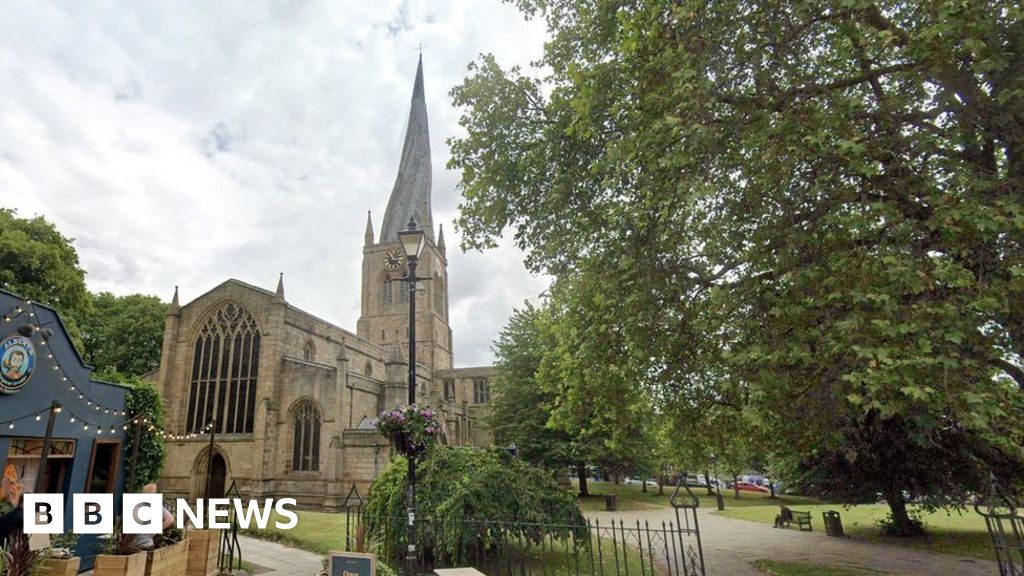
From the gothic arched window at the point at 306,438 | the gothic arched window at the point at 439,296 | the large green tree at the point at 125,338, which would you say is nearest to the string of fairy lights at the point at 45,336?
the gothic arched window at the point at 306,438

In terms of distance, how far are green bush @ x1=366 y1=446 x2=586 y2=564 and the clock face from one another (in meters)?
41.6

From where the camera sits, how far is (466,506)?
10.4 meters

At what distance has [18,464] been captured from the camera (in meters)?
10.1

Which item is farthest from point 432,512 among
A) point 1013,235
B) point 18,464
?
point 1013,235

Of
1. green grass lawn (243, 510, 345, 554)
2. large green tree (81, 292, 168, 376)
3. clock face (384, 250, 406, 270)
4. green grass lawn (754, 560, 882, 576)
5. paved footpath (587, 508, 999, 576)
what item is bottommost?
paved footpath (587, 508, 999, 576)

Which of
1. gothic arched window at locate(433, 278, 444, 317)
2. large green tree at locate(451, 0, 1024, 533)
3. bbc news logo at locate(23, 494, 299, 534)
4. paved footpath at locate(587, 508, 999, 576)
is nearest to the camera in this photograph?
large green tree at locate(451, 0, 1024, 533)

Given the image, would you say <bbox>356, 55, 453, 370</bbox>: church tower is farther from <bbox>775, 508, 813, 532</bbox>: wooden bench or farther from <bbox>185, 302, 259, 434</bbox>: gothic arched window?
<bbox>775, 508, 813, 532</bbox>: wooden bench

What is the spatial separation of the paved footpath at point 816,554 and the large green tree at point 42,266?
30.5m

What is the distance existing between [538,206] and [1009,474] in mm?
15493

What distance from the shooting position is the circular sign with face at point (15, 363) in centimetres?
942

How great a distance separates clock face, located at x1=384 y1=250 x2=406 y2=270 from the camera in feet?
172

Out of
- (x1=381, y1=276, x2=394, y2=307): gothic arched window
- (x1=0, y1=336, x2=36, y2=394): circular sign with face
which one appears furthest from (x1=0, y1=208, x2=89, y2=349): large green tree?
(x1=381, y1=276, x2=394, y2=307): gothic arched window

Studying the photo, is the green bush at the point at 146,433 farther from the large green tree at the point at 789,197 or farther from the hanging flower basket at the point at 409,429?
the large green tree at the point at 789,197

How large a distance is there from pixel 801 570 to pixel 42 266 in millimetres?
33506
